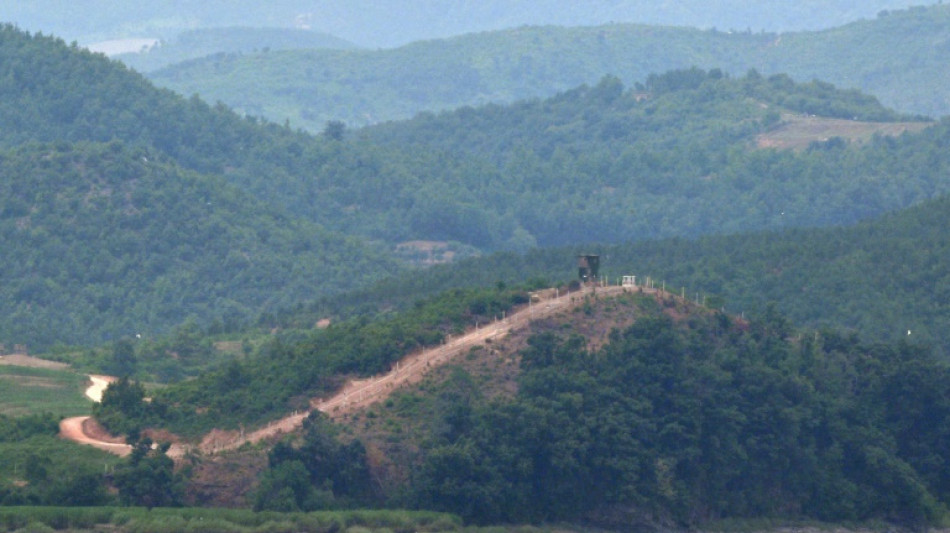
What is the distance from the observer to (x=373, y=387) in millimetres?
76688

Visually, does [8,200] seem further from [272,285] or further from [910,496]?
[910,496]

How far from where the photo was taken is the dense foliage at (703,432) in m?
72.2

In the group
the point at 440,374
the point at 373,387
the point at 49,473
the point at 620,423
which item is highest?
the point at 440,374

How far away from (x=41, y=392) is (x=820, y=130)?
389ft

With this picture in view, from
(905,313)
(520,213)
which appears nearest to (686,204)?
(520,213)

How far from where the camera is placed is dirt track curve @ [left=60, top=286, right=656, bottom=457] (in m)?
73.4

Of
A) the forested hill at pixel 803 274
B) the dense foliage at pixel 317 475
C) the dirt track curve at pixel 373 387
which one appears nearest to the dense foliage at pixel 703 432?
the dense foliage at pixel 317 475

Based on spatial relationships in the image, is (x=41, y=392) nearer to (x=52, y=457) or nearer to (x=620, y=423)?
(x=52, y=457)

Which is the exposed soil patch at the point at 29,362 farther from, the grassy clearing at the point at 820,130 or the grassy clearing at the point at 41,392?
the grassy clearing at the point at 820,130

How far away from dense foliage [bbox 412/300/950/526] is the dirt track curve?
8.96ft

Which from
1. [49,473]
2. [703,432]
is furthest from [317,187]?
[49,473]

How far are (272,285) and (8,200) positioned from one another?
17372 millimetres

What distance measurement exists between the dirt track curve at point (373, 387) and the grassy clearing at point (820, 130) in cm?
10622

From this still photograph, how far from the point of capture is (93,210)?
136m
